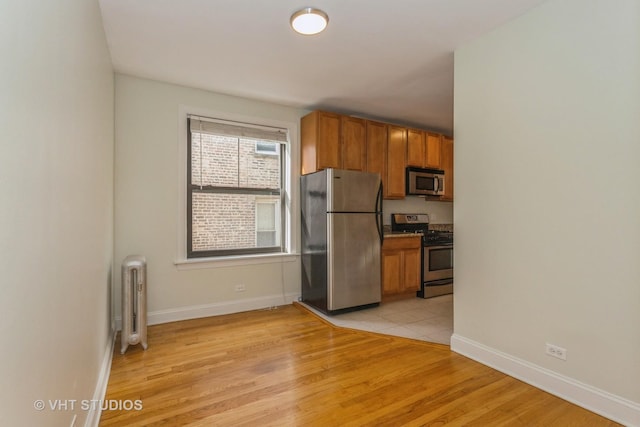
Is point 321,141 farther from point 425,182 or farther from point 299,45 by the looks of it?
point 425,182

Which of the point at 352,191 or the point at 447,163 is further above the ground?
the point at 447,163

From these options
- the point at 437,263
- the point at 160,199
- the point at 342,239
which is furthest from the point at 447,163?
the point at 160,199

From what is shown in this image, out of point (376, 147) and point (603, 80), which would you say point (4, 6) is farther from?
point (376, 147)

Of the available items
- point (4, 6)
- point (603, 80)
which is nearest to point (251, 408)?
point (4, 6)

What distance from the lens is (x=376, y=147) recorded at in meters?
4.26

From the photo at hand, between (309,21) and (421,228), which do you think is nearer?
(309,21)

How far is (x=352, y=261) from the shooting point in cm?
361

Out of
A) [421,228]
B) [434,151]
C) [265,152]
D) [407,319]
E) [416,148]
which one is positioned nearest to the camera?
[407,319]

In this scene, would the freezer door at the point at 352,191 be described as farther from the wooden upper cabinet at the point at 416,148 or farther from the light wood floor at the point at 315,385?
the light wood floor at the point at 315,385

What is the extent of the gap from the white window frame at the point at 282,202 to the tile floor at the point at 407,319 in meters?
0.86

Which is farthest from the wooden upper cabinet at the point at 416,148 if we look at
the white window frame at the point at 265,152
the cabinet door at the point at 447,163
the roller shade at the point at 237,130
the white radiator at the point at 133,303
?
the white radiator at the point at 133,303

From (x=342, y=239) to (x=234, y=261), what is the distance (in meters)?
1.30

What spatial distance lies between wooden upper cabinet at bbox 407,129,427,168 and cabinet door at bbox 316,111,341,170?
128 cm

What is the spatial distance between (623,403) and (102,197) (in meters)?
3.54
